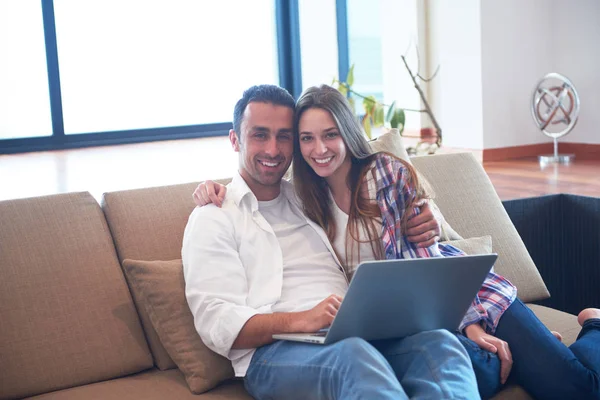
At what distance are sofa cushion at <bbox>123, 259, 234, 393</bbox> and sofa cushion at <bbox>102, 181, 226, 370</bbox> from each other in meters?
0.09

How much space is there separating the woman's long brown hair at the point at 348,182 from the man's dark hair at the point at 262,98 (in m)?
0.04

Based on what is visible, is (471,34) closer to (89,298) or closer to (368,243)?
(368,243)

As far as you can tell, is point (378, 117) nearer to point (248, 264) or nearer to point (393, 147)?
point (393, 147)

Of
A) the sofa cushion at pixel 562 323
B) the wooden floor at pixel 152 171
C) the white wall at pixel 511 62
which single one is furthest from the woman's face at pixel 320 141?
the white wall at pixel 511 62

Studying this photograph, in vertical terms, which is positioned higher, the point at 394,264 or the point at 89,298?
the point at 394,264

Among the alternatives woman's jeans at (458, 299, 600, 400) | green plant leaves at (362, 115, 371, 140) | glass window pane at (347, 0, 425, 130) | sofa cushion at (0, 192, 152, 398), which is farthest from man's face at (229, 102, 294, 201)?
glass window pane at (347, 0, 425, 130)

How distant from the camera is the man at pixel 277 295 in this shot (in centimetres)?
152

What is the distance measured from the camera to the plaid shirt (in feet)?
6.13

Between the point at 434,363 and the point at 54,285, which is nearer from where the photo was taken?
the point at 434,363

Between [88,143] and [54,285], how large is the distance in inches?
204

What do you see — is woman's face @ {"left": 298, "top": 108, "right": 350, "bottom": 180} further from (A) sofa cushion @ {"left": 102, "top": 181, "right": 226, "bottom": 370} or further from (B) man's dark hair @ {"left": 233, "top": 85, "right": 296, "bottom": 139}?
(A) sofa cushion @ {"left": 102, "top": 181, "right": 226, "bottom": 370}

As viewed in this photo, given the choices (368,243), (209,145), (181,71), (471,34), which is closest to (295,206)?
(368,243)

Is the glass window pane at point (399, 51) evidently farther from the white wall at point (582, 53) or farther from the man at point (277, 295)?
the man at point (277, 295)

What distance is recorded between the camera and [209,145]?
267 inches
